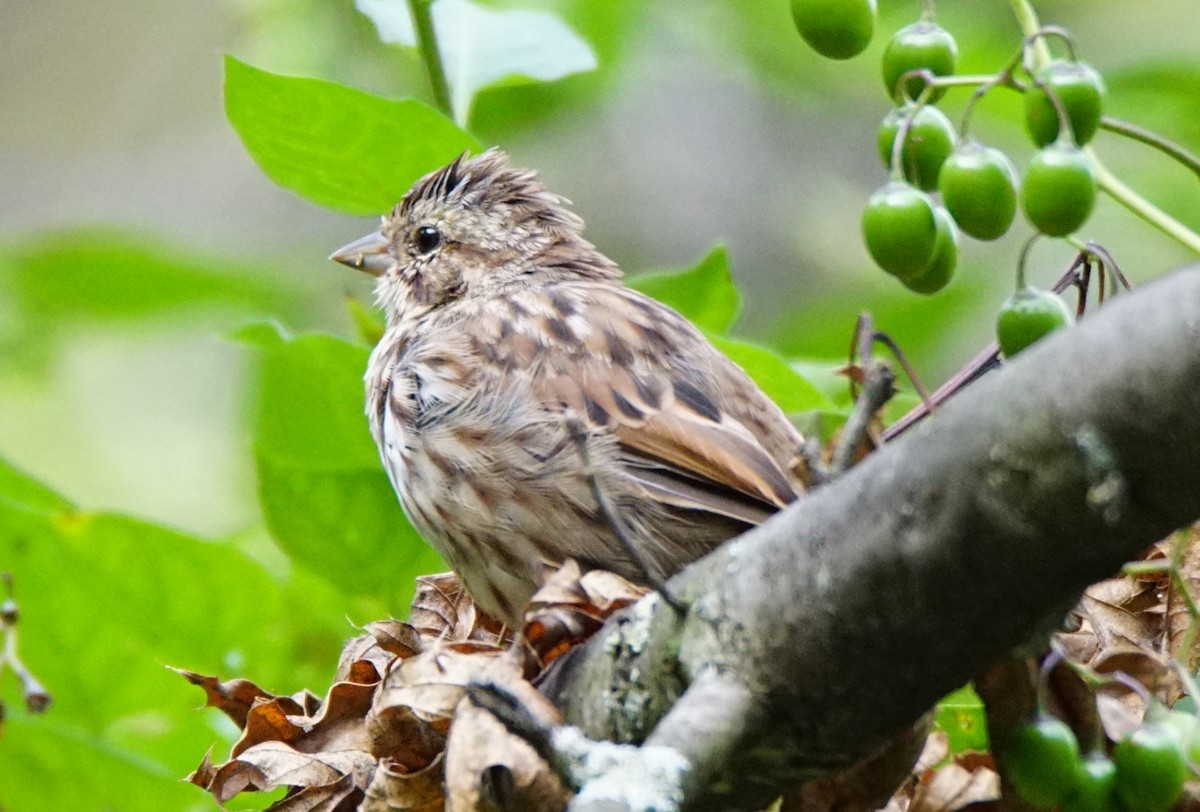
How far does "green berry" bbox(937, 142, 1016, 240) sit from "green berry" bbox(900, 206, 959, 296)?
0.11m

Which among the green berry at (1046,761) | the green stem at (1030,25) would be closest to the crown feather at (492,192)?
the green stem at (1030,25)

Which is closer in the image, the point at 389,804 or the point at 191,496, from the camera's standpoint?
the point at 389,804

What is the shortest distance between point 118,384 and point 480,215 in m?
3.06

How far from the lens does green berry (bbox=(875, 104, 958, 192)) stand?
91.6 inches

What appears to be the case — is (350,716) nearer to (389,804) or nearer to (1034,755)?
(389,804)

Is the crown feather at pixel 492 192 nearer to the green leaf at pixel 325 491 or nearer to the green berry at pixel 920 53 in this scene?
the green leaf at pixel 325 491

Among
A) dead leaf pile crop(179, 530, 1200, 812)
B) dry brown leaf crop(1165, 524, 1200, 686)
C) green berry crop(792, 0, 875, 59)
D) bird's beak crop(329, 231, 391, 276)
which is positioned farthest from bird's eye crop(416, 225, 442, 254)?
dry brown leaf crop(1165, 524, 1200, 686)

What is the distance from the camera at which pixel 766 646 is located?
1.87 meters

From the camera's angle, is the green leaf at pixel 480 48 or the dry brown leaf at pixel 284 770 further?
the green leaf at pixel 480 48

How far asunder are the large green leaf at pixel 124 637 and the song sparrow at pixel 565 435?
507mm

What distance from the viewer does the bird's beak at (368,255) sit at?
4.13 meters

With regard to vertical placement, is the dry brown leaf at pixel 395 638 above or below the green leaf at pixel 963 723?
above

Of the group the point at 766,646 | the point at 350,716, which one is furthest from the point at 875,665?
the point at 350,716

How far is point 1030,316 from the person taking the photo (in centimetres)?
214
